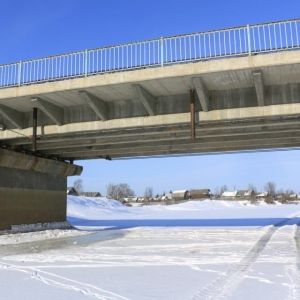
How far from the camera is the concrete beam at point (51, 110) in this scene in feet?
53.2

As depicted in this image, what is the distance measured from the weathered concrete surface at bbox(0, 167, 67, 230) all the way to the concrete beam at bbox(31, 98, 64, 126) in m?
4.16

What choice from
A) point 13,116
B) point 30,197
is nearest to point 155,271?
point 13,116

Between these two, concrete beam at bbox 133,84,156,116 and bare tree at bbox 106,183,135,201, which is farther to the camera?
bare tree at bbox 106,183,135,201

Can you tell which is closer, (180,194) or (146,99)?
(146,99)

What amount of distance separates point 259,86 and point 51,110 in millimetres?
7929

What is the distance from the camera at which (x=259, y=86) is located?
13.2m

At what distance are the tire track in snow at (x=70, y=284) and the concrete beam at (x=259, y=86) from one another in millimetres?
8231

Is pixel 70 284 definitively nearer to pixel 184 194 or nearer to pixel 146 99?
pixel 146 99

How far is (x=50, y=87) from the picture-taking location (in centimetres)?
1546

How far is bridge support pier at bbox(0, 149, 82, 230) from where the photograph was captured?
19219 mm

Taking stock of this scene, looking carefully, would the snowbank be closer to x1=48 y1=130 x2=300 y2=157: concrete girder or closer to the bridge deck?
x1=48 y1=130 x2=300 y2=157: concrete girder

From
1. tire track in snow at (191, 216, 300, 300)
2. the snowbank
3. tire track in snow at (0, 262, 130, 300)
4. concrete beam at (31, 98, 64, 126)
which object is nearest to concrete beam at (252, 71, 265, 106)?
tire track in snow at (191, 216, 300, 300)

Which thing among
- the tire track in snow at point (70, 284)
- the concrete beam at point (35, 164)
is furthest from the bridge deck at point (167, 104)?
the tire track in snow at point (70, 284)

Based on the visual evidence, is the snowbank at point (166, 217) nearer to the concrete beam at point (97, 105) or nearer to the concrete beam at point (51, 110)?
the concrete beam at point (51, 110)
